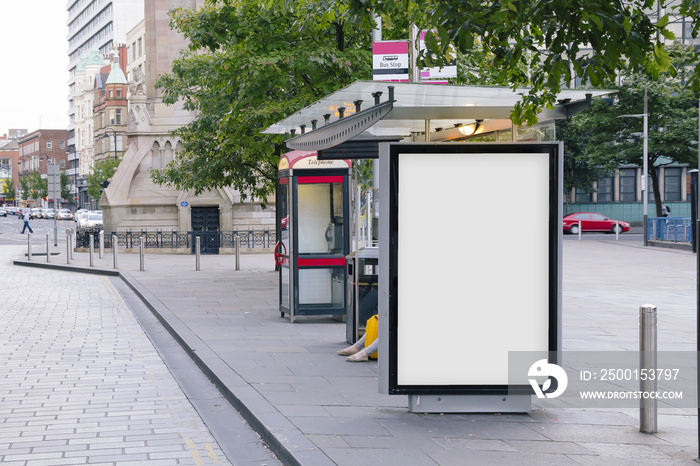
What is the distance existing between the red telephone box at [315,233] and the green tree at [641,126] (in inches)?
1472

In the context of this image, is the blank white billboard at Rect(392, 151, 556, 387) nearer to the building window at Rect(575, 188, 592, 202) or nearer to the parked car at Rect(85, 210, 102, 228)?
the parked car at Rect(85, 210, 102, 228)

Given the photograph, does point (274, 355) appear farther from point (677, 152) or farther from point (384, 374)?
point (677, 152)

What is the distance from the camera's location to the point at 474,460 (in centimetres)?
550

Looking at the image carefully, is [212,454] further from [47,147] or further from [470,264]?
[47,147]

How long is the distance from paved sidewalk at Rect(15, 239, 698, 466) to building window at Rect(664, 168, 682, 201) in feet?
154

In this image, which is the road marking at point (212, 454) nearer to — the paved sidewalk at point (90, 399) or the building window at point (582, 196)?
the paved sidewalk at point (90, 399)

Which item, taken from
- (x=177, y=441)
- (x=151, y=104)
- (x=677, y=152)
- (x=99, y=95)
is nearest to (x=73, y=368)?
(x=177, y=441)

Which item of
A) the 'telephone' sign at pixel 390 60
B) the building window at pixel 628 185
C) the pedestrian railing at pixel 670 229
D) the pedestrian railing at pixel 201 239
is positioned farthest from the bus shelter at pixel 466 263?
the building window at pixel 628 185

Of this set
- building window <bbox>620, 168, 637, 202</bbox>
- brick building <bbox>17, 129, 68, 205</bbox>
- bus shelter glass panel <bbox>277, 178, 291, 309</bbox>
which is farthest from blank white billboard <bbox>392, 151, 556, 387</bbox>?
brick building <bbox>17, 129, 68, 205</bbox>

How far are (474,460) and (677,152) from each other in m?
46.9

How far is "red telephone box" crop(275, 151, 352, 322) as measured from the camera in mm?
12820

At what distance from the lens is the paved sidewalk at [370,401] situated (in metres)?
5.75

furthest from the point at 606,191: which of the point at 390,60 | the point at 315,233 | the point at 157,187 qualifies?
the point at 390,60

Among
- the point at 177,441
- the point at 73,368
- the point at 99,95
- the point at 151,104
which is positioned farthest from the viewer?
the point at 99,95
